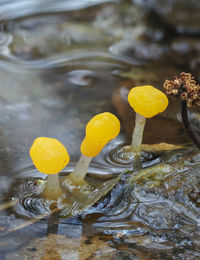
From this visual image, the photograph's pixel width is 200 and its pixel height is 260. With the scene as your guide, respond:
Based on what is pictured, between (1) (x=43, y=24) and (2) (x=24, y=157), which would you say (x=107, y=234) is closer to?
(2) (x=24, y=157)

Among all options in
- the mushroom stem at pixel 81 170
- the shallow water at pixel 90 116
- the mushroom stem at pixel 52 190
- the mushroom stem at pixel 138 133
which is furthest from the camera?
the mushroom stem at pixel 138 133

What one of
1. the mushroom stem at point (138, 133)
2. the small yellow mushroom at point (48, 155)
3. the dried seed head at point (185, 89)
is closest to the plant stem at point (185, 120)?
the dried seed head at point (185, 89)

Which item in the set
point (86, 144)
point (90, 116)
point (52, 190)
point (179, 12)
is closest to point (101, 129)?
point (86, 144)

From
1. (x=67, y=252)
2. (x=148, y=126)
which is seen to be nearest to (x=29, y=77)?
(x=148, y=126)

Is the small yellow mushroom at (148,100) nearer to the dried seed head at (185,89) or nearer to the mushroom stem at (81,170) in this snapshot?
the dried seed head at (185,89)

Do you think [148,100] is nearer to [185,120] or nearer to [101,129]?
[185,120]

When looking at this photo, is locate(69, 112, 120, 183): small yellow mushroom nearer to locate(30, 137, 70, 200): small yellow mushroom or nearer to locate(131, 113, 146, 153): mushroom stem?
locate(30, 137, 70, 200): small yellow mushroom
